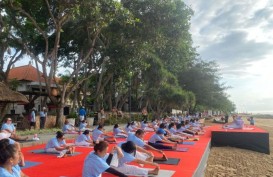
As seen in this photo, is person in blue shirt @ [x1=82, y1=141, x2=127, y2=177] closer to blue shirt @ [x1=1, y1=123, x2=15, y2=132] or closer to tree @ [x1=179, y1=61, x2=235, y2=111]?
blue shirt @ [x1=1, y1=123, x2=15, y2=132]

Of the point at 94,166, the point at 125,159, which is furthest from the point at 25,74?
the point at 94,166

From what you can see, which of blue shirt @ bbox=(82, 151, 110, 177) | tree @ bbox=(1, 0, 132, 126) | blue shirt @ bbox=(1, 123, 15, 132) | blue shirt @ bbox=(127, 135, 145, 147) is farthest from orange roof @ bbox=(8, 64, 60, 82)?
blue shirt @ bbox=(82, 151, 110, 177)

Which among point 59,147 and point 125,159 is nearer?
point 125,159

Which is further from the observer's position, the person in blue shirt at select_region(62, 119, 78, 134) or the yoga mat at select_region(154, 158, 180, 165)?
the person in blue shirt at select_region(62, 119, 78, 134)

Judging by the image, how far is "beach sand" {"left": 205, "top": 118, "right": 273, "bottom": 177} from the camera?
1262 cm

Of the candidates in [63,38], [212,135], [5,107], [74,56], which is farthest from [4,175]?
[74,56]

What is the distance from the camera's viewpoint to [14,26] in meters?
21.3

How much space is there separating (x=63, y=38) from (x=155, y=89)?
1124 centimetres

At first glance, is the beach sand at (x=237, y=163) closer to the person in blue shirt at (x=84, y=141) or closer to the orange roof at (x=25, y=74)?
the person in blue shirt at (x=84, y=141)

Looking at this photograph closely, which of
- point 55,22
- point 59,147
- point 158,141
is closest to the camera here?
point 59,147

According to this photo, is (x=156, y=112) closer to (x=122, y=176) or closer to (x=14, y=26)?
(x=14, y=26)

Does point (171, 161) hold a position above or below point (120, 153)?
below

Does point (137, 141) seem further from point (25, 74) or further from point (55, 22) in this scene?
point (25, 74)

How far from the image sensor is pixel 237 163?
14680 millimetres
